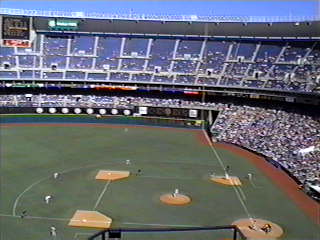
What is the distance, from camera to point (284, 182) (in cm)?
3869

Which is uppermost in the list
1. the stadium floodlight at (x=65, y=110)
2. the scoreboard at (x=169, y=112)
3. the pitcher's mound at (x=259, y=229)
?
the scoreboard at (x=169, y=112)

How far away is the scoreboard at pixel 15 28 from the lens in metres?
71.0

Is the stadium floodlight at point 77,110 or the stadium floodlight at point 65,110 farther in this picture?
the stadium floodlight at point 77,110

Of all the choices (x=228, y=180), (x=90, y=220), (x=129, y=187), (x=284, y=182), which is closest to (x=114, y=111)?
(x=228, y=180)

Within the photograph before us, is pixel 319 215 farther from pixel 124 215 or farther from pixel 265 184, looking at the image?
pixel 124 215

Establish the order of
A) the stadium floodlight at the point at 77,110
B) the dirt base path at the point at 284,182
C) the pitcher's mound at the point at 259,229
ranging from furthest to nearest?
the stadium floodlight at the point at 77,110 < the dirt base path at the point at 284,182 < the pitcher's mound at the point at 259,229

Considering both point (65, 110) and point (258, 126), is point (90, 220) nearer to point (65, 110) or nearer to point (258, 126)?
point (258, 126)

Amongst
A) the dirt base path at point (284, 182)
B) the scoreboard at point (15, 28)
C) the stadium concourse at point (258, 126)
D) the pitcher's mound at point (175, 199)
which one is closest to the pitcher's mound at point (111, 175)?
the pitcher's mound at point (175, 199)

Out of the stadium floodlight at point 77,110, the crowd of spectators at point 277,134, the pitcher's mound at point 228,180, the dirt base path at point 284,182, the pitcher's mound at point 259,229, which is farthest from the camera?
the stadium floodlight at point 77,110

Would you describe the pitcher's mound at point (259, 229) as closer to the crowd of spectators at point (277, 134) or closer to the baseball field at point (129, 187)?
the baseball field at point (129, 187)

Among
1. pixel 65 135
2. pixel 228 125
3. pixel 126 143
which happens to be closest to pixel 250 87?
pixel 228 125

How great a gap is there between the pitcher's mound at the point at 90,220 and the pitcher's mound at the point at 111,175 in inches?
327

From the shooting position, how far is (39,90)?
232 ft

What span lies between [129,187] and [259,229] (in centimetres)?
1220
